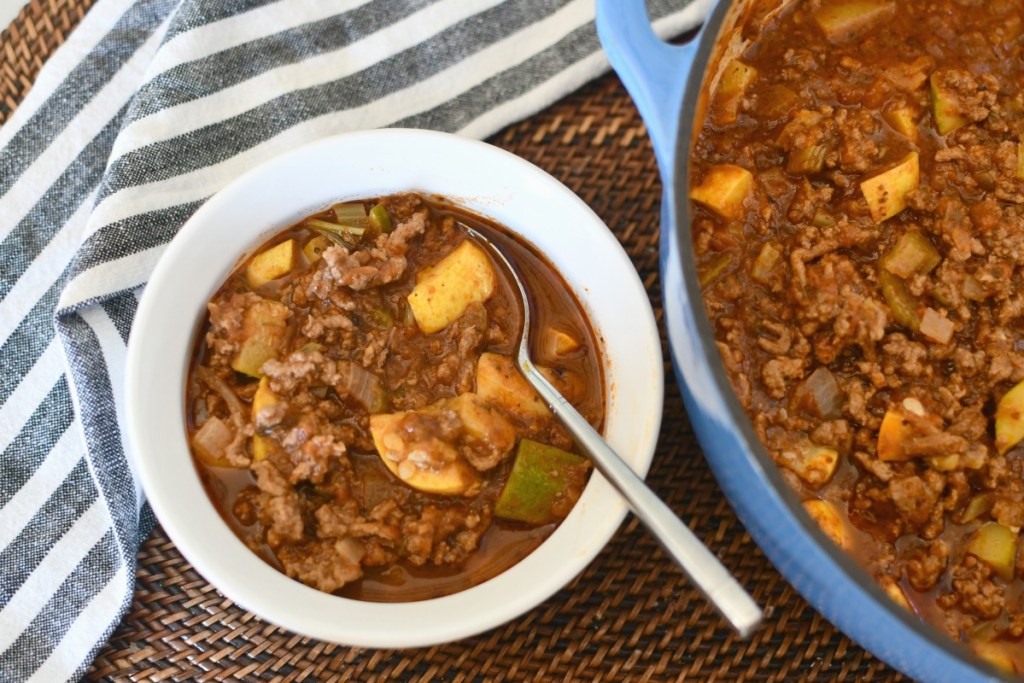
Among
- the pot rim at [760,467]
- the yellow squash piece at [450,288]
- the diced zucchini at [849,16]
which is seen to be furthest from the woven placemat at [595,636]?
the diced zucchini at [849,16]

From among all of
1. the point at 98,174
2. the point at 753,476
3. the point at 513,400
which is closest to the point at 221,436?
the point at 513,400

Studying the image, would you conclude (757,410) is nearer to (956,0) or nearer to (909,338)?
(909,338)

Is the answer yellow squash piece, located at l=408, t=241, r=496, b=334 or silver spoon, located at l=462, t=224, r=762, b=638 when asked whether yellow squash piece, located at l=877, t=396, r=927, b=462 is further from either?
yellow squash piece, located at l=408, t=241, r=496, b=334

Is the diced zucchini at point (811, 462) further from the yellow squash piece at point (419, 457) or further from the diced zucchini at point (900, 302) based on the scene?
the yellow squash piece at point (419, 457)

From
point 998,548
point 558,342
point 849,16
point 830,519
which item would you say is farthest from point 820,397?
point 849,16

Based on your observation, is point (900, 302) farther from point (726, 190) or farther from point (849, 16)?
point (849, 16)

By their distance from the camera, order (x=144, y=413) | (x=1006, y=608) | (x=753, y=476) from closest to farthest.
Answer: (x=753, y=476), (x=144, y=413), (x=1006, y=608)
